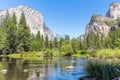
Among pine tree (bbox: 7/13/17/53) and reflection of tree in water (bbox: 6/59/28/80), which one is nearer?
reflection of tree in water (bbox: 6/59/28/80)

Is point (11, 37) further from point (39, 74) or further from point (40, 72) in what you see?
point (39, 74)

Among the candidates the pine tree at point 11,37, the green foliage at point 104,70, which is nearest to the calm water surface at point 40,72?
the green foliage at point 104,70

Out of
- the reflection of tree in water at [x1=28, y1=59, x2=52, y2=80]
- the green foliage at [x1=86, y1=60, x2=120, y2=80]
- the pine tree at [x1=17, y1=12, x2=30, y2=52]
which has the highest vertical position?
the pine tree at [x1=17, y1=12, x2=30, y2=52]

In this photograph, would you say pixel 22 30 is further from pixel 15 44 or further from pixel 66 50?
pixel 66 50

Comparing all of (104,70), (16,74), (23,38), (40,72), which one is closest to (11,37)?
(23,38)

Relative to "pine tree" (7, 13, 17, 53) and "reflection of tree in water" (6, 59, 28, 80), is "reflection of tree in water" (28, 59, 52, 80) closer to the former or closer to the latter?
"reflection of tree in water" (6, 59, 28, 80)

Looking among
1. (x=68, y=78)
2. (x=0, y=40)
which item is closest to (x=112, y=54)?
(x=68, y=78)

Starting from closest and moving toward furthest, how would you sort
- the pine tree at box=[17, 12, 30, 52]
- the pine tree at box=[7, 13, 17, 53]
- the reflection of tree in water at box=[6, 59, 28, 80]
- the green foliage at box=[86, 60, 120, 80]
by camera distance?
the green foliage at box=[86, 60, 120, 80] < the reflection of tree in water at box=[6, 59, 28, 80] < the pine tree at box=[7, 13, 17, 53] < the pine tree at box=[17, 12, 30, 52]

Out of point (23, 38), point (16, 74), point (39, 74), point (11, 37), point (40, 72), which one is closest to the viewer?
point (16, 74)

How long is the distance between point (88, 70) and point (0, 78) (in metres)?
8.88

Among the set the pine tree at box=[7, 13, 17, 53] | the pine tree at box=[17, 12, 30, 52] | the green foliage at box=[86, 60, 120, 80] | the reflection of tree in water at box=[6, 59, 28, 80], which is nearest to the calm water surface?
the reflection of tree in water at box=[6, 59, 28, 80]

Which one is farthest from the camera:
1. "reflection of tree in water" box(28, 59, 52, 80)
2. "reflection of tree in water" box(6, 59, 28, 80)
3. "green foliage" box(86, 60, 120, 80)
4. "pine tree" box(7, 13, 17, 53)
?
"pine tree" box(7, 13, 17, 53)

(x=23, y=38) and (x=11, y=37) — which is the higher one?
(x=11, y=37)

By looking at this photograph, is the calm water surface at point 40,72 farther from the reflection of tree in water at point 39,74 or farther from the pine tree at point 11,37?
the pine tree at point 11,37
